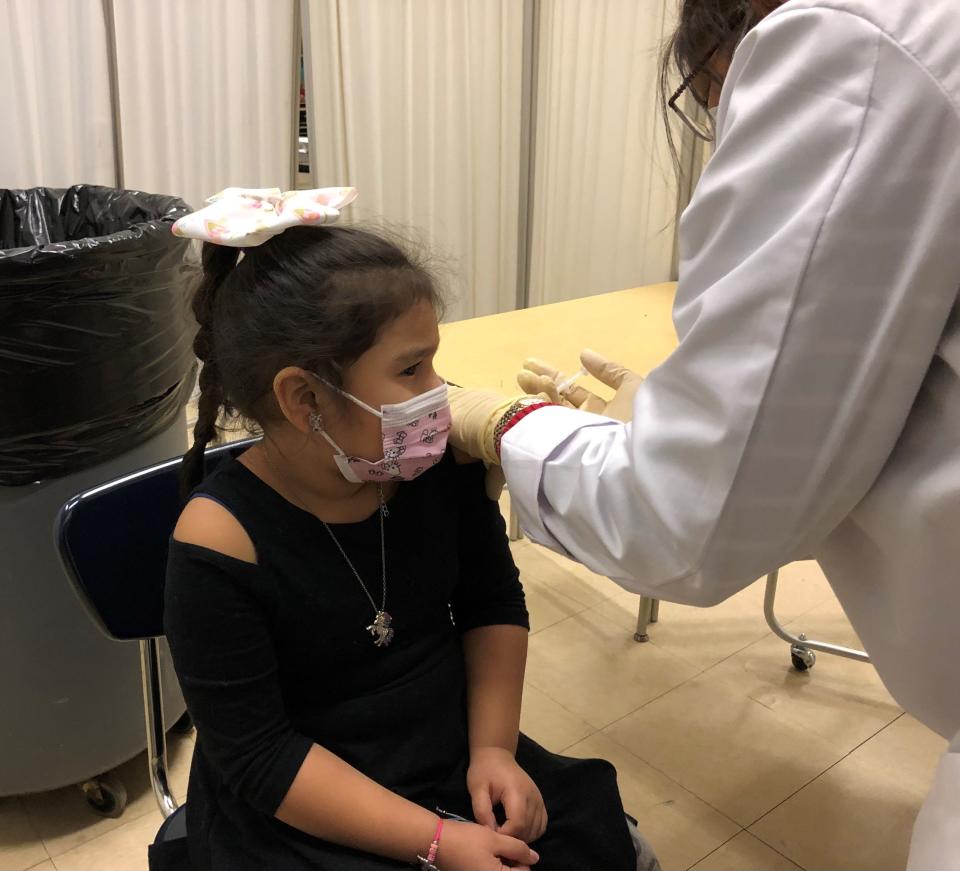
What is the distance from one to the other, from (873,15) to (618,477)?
427 mm

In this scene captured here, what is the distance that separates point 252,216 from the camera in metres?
0.89

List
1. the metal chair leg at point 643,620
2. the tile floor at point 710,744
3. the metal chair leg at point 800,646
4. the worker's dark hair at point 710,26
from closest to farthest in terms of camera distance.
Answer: the worker's dark hair at point 710,26, the tile floor at point 710,744, the metal chair leg at point 800,646, the metal chair leg at point 643,620

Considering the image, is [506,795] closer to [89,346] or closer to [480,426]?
[480,426]

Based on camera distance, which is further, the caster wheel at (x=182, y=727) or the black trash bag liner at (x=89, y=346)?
the caster wheel at (x=182, y=727)

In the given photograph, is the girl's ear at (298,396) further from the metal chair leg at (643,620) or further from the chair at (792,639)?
the metal chair leg at (643,620)

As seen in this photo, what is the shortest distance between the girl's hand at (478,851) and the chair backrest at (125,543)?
0.47 meters

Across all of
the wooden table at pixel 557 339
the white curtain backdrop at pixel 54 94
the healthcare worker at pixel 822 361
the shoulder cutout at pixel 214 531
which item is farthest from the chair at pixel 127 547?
the white curtain backdrop at pixel 54 94

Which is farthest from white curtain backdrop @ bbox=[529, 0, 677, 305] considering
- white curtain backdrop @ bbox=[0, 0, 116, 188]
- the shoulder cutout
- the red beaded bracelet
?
the shoulder cutout

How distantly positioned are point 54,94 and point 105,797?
6.39 feet

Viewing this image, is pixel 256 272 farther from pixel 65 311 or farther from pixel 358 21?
pixel 358 21

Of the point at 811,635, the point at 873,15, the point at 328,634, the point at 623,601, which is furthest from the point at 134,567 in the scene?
the point at 811,635

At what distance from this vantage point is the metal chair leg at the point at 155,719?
118cm

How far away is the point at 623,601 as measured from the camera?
2.37 metres

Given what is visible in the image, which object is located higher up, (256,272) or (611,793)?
(256,272)
